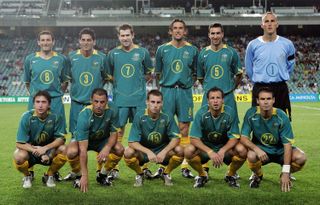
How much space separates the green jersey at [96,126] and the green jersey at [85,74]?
2.27 feet

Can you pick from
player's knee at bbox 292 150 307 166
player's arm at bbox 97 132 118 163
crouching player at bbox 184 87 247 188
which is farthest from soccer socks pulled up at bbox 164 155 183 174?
player's knee at bbox 292 150 307 166

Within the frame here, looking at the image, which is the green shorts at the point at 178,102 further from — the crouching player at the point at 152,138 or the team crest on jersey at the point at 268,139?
the team crest on jersey at the point at 268,139

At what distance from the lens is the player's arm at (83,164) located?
442 cm

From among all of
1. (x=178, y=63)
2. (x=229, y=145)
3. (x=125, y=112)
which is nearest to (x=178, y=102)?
(x=178, y=63)

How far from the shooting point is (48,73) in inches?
218

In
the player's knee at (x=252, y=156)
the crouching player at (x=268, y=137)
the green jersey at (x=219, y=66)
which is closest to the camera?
the crouching player at (x=268, y=137)

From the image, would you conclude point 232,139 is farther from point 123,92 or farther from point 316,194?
point 123,92

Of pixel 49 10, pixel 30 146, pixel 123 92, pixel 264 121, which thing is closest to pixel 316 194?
pixel 264 121

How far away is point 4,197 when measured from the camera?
443 centimetres

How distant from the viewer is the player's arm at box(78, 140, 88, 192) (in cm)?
442

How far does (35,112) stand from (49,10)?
31871 millimetres

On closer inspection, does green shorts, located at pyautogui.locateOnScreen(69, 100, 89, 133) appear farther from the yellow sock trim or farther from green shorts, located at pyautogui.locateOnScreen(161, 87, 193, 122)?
the yellow sock trim

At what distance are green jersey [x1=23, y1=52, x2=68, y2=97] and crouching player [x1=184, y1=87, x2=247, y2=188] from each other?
1.95 meters

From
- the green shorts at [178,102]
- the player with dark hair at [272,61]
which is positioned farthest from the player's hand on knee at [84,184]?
the player with dark hair at [272,61]
